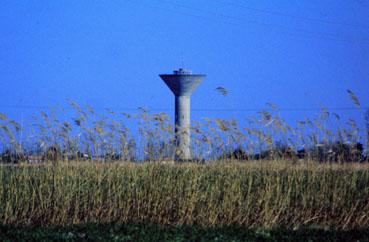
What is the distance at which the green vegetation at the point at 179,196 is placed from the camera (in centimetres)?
850

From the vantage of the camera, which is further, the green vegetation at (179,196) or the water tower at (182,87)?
the water tower at (182,87)

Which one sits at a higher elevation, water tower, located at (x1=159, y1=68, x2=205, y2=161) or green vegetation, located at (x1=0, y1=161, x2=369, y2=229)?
water tower, located at (x1=159, y1=68, x2=205, y2=161)

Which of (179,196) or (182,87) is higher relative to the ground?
(182,87)

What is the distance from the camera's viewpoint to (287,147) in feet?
32.0

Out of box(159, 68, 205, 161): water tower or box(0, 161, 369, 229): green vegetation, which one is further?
box(159, 68, 205, 161): water tower

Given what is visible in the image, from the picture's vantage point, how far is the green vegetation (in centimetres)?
850

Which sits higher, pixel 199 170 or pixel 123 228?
pixel 199 170

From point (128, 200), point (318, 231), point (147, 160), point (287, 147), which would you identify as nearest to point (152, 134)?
point (147, 160)

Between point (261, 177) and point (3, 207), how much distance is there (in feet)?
11.2

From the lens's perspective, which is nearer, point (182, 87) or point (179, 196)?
point (179, 196)

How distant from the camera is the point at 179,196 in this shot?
8609 millimetres

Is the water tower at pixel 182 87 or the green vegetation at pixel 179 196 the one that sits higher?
the water tower at pixel 182 87

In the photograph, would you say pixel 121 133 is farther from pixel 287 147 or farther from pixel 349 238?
pixel 349 238

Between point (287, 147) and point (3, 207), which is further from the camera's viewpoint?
point (287, 147)
